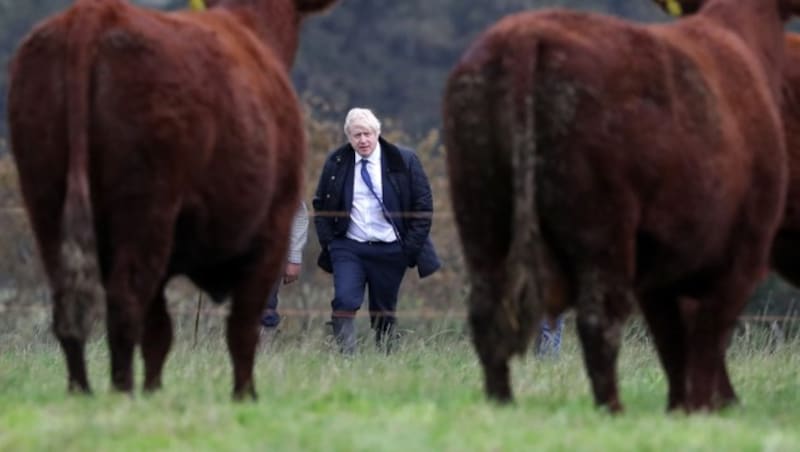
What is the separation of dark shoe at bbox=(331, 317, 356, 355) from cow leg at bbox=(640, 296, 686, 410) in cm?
405

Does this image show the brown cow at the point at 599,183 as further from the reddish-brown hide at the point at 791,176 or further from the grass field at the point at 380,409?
the reddish-brown hide at the point at 791,176

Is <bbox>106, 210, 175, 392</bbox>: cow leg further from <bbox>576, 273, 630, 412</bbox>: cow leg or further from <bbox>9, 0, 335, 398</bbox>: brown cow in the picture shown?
<bbox>576, 273, 630, 412</bbox>: cow leg

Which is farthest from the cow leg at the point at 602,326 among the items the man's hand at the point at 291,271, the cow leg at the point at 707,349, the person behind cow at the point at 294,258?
the man's hand at the point at 291,271

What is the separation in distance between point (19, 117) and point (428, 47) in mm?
33505

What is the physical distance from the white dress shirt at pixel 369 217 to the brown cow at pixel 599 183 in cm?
482

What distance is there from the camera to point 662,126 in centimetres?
909

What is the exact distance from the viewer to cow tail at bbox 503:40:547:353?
28.8ft

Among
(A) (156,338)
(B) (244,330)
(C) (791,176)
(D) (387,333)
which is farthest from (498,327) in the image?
(D) (387,333)

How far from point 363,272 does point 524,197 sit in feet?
19.5

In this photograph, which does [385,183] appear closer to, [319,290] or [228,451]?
[228,451]

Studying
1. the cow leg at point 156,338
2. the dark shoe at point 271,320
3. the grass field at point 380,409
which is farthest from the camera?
the dark shoe at point 271,320

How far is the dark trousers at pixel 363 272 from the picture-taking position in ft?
47.5

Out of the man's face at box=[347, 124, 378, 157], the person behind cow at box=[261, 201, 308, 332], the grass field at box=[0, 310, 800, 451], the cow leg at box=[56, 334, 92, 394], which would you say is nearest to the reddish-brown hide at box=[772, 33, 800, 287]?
the grass field at box=[0, 310, 800, 451]

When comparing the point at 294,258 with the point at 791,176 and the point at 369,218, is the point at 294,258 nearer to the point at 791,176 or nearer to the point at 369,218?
the point at 369,218
